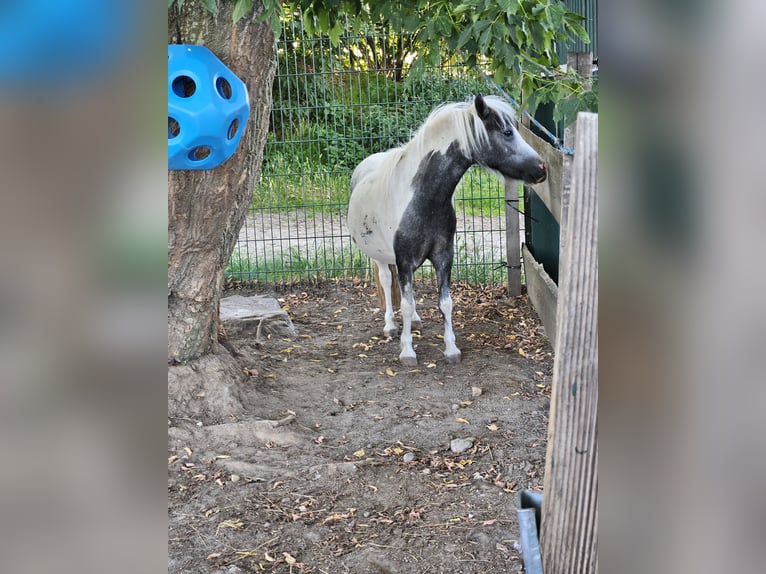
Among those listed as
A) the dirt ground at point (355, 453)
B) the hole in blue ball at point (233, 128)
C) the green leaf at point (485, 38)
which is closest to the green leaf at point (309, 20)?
the hole in blue ball at point (233, 128)

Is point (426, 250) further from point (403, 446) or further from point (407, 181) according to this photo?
point (403, 446)

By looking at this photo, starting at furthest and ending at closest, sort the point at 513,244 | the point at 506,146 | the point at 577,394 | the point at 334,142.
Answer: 1. the point at 334,142
2. the point at 513,244
3. the point at 506,146
4. the point at 577,394

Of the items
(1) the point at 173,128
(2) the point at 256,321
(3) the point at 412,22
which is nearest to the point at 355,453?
(1) the point at 173,128

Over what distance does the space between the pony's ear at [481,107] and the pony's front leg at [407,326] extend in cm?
125

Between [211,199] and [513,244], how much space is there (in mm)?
3491

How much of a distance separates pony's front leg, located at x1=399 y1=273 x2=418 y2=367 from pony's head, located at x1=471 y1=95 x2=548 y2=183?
106 cm

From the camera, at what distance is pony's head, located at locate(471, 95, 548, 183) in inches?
198

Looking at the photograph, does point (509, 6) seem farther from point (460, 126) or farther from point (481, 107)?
point (460, 126)

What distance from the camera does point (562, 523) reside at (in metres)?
1.81

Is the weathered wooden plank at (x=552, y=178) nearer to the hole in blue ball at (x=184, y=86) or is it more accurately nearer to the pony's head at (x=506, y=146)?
the pony's head at (x=506, y=146)

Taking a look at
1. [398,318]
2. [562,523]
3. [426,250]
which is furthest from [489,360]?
[562,523]

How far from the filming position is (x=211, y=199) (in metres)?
4.42
